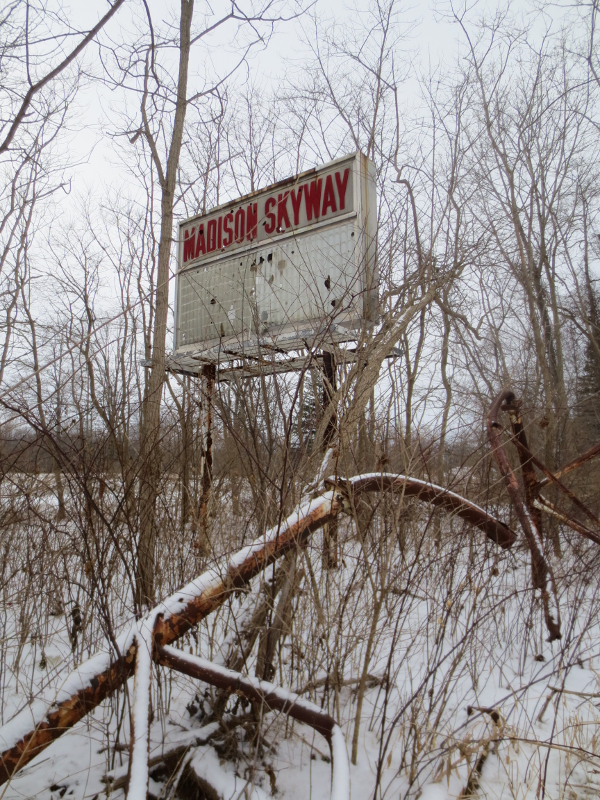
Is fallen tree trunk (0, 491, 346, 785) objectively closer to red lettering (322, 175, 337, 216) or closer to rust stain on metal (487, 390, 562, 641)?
rust stain on metal (487, 390, 562, 641)

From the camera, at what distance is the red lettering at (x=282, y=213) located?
6.38m

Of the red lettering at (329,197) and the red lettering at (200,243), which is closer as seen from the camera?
the red lettering at (329,197)

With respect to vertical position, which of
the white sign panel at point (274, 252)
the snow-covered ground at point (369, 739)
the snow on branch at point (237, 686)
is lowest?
the snow-covered ground at point (369, 739)

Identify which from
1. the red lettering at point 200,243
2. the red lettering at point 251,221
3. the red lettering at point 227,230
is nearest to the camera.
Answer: the red lettering at point 251,221

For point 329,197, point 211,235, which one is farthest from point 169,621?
point 211,235

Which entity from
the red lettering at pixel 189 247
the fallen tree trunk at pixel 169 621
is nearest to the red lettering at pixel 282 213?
the red lettering at pixel 189 247

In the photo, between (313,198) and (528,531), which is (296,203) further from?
(528,531)

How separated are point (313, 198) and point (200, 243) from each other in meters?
2.04

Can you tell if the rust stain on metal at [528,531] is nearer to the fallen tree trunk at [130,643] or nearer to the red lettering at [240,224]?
the fallen tree trunk at [130,643]

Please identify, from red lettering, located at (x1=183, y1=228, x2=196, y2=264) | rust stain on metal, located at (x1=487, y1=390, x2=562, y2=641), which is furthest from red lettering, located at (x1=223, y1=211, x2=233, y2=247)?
rust stain on metal, located at (x1=487, y1=390, x2=562, y2=641)

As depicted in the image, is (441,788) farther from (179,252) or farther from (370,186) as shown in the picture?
A: (179,252)

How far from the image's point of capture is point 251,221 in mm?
6793

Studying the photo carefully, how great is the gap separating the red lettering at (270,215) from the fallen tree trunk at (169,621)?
4.91 metres

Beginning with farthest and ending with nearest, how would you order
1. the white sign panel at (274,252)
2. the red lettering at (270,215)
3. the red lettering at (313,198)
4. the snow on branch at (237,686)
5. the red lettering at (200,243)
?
the red lettering at (200,243) < the red lettering at (270,215) < the red lettering at (313,198) < the white sign panel at (274,252) < the snow on branch at (237,686)
